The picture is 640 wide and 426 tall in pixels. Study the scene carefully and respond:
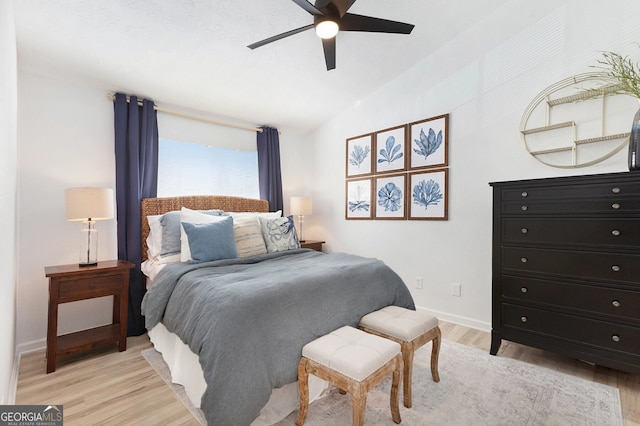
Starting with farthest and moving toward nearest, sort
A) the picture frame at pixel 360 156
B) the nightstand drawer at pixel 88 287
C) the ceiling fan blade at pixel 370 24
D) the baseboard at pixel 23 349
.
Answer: the picture frame at pixel 360 156 < the nightstand drawer at pixel 88 287 < the baseboard at pixel 23 349 < the ceiling fan blade at pixel 370 24

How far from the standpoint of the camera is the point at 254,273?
2.09 m

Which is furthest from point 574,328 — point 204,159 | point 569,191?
point 204,159

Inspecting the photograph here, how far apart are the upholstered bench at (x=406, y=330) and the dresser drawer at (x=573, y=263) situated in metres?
0.88

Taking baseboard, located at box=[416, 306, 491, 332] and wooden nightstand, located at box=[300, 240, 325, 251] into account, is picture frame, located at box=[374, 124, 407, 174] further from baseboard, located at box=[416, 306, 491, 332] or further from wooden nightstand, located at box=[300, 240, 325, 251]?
baseboard, located at box=[416, 306, 491, 332]

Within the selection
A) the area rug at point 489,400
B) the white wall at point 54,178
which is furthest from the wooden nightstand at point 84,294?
the area rug at point 489,400

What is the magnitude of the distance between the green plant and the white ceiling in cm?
102

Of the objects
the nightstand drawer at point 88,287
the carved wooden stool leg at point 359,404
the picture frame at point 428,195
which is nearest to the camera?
the carved wooden stool leg at point 359,404

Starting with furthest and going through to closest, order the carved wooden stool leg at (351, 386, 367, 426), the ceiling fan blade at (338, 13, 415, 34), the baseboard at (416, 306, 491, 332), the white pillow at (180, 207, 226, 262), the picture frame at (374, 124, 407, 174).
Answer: the picture frame at (374, 124, 407, 174) → the baseboard at (416, 306, 491, 332) → the white pillow at (180, 207, 226, 262) → the ceiling fan blade at (338, 13, 415, 34) → the carved wooden stool leg at (351, 386, 367, 426)

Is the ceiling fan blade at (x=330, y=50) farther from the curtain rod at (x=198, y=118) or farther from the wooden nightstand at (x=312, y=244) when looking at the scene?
the wooden nightstand at (x=312, y=244)

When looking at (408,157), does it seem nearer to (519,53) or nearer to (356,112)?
(356,112)

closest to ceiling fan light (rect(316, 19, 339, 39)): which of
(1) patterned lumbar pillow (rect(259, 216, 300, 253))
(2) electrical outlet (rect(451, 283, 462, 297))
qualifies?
(1) patterned lumbar pillow (rect(259, 216, 300, 253))

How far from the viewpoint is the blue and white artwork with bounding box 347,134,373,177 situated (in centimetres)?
383

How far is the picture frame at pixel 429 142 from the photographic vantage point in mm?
3116

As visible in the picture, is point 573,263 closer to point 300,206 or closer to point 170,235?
point 300,206
